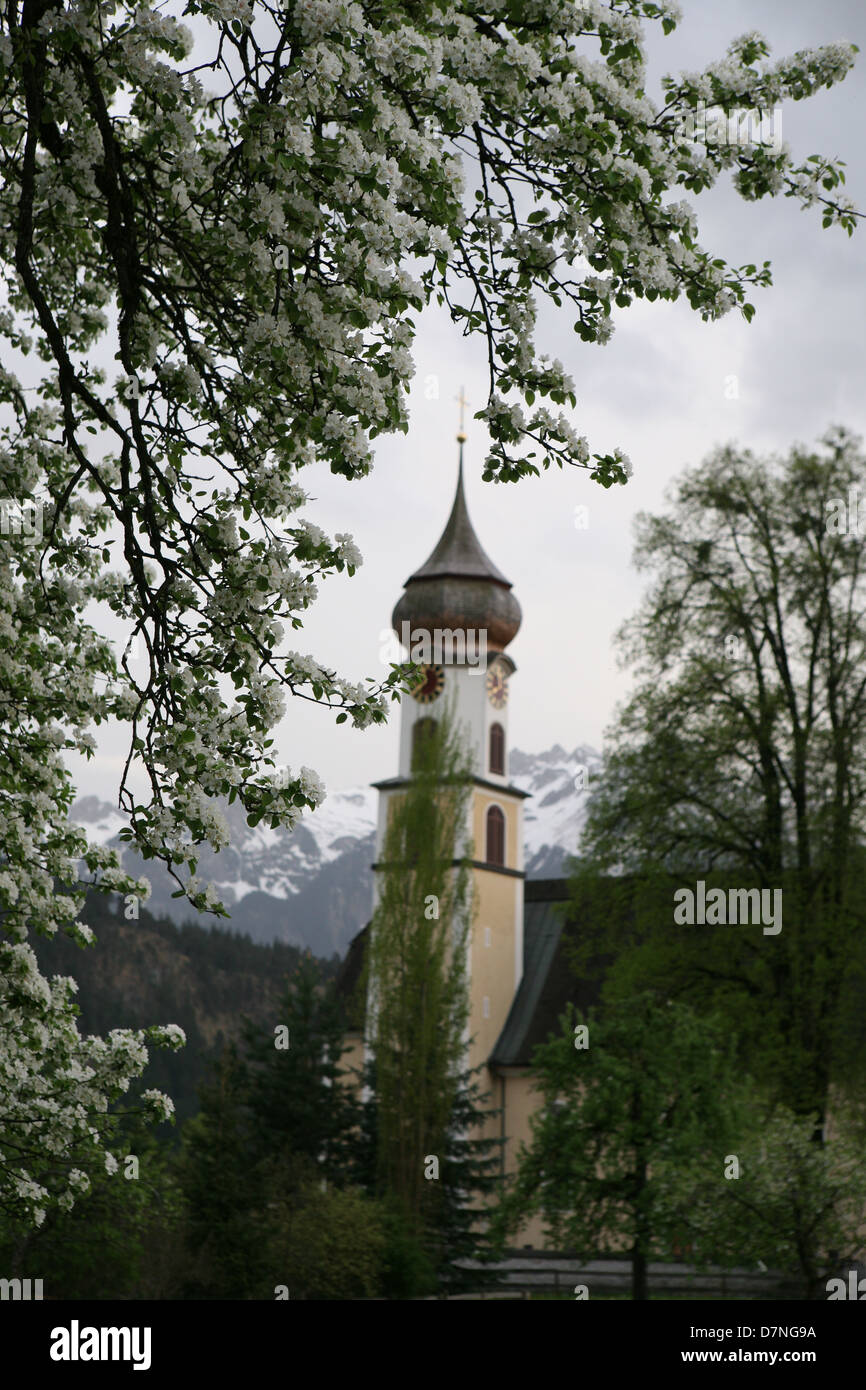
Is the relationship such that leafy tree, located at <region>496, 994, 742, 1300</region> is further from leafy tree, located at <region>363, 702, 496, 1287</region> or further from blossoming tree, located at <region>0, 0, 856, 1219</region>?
blossoming tree, located at <region>0, 0, 856, 1219</region>

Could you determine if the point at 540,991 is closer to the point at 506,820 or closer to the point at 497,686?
the point at 506,820

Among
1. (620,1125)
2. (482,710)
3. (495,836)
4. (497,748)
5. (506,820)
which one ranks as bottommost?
(620,1125)

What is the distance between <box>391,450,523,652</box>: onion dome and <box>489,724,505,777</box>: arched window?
2754 millimetres

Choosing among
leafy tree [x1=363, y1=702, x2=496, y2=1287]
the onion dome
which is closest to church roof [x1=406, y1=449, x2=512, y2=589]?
the onion dome

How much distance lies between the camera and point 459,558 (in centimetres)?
5141

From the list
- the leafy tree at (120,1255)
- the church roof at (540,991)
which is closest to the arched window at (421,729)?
the church roof at (540,991)

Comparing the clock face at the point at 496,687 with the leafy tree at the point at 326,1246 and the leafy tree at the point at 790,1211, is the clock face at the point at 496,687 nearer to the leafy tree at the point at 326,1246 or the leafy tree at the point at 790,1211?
the leafy tree at the point at 326,1246

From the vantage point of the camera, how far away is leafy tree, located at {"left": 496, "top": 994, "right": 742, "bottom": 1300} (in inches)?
795

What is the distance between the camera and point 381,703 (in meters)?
5.89

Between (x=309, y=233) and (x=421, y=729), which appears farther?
(x=421, y=729)

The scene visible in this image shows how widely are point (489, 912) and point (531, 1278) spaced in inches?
621

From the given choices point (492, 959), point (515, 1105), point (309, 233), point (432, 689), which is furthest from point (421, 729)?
point (309, 233)

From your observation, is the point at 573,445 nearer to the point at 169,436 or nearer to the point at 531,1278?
the point at 169,436

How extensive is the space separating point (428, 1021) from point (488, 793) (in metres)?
15.3
